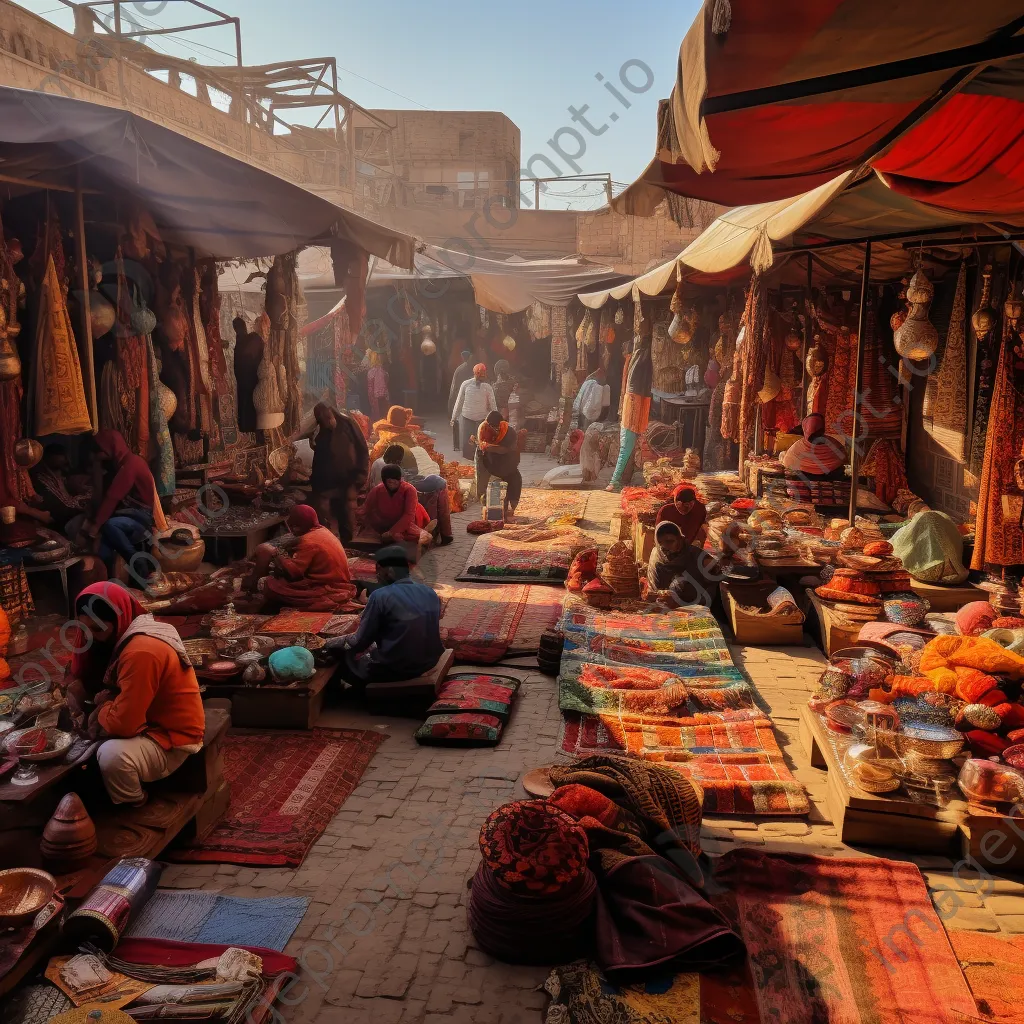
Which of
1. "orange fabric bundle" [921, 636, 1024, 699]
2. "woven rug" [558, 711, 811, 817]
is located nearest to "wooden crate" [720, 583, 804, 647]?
"woven rug" [558, 711, 811, 817]

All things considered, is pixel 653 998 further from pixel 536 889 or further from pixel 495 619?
pixel 495 619

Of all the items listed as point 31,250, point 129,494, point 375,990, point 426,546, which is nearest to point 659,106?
point 375,990

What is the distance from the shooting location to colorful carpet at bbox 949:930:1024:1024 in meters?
2.96

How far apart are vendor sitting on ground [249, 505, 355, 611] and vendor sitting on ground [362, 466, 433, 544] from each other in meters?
1.42

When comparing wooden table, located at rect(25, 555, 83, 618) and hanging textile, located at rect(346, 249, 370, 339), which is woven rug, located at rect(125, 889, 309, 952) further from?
hanging textile, located at rect(346, 249, 370, 339)

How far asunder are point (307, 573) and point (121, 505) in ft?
5.12

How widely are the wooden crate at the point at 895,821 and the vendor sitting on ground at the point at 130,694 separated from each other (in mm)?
2951

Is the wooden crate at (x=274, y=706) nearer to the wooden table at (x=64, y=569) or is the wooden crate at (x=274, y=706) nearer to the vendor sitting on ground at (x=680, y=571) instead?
the wooden table at (x=64, y=569)

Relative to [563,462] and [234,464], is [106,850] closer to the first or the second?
[234,464]

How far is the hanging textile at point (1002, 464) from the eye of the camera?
6.03 meters

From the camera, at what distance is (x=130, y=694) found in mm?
3742

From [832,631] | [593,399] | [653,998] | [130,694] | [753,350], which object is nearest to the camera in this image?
[653,998]

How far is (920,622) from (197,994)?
4.97 metres

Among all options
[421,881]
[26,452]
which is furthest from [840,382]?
[26,452]
